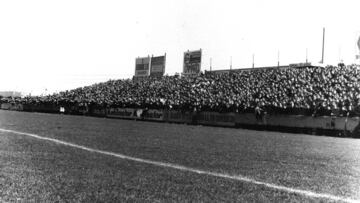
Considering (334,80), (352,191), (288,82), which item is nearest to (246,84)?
(288,82)

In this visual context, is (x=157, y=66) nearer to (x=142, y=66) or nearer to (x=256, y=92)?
(x=142, y=66)

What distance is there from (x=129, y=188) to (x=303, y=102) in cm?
2504

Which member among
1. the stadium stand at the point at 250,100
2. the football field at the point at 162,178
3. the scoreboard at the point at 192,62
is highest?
the scoreboard at the point at 192,62

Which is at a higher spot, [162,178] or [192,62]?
[192,62]

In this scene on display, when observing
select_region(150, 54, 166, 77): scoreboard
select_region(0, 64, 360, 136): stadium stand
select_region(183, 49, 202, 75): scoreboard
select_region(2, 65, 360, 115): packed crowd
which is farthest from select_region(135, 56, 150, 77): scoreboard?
select_region(2, 65, 360, 115): packed crowd

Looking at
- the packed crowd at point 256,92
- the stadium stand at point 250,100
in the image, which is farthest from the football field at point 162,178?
the packed crowd at point 256,92

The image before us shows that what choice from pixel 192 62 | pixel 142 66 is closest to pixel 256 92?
pixel 192 62

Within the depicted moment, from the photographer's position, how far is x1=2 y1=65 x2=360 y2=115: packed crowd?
92.9 ft

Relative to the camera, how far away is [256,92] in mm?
35156

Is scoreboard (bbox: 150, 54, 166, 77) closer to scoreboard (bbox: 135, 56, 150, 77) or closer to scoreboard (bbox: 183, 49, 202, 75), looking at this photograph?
scoreboard (bbox: 135, 56, 150, 77)

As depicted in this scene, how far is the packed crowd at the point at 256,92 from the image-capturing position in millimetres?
28312

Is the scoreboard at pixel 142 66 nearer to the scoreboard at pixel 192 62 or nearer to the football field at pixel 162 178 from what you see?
the scoreboard at pixel 192 62

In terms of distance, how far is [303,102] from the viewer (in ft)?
94.0

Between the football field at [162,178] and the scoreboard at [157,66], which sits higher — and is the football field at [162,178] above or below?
below
